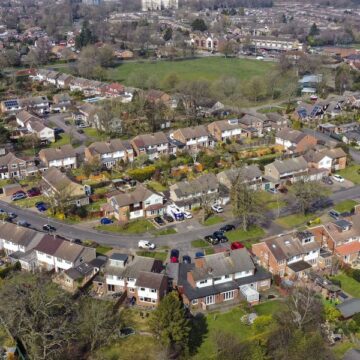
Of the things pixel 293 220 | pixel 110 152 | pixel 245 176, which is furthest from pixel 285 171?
pixel 110 152

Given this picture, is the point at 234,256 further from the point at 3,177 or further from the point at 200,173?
the point at 3,177

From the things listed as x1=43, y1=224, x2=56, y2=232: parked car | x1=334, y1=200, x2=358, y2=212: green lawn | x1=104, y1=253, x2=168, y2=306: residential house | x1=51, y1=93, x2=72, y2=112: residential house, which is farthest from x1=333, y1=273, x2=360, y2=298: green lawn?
x1=51, y1=93, x2=72, y2=112: residential house

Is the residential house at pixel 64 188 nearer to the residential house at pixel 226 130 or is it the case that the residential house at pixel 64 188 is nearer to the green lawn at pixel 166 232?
the green lawn at pixel 166 232

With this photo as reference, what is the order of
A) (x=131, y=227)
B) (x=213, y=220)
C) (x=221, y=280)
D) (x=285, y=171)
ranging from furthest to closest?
(x=285, y=171), (x=213, y=220), (x=131, y=227), (x=221, y=280)

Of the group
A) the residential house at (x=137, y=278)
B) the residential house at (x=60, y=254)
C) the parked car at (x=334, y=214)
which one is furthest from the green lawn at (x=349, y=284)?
the residential house at (x=60, y=254)

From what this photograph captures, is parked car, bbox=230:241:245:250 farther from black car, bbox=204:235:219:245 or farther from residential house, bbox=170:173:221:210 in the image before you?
residential house, bbox=170:173:221:210

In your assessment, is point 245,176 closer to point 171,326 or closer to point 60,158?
point 60,158
